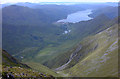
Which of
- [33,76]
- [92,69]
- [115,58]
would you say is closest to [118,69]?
[115,58]

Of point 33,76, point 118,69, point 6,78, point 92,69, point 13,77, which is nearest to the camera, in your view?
point 6,78

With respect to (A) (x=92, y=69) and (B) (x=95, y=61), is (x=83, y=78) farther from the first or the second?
(B) (x=95, y=61)

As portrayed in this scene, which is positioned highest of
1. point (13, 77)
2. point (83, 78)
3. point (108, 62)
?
point (13, 77)

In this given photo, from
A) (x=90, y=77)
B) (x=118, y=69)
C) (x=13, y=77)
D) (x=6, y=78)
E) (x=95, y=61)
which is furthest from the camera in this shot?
(x=95, y=61)

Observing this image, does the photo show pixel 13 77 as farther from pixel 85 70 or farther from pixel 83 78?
pixel 85 70

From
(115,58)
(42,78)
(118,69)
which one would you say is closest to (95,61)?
(115,58)

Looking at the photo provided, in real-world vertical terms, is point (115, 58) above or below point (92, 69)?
above

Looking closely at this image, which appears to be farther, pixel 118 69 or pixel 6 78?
pixel 118 69

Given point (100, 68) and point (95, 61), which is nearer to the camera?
point (100, 68)

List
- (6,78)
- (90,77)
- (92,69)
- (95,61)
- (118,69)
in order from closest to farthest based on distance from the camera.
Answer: (6,78) < (118,69) < (90,77) < (92,69) < (95,61)
